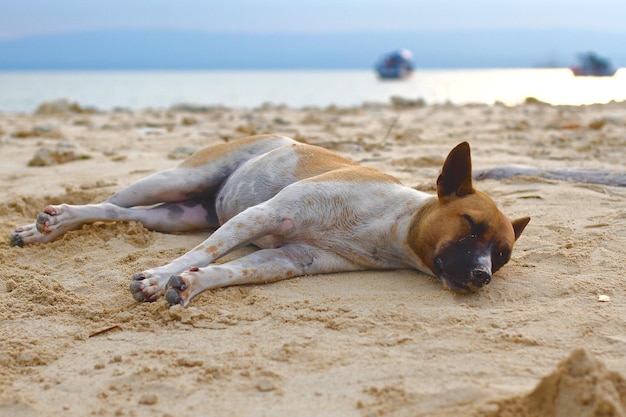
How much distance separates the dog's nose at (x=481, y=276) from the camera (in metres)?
3.83

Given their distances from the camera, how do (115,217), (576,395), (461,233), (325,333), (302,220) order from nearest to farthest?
(576,395), (325,333), (461,233), (302,220), (115,217)

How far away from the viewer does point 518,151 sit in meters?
9.05

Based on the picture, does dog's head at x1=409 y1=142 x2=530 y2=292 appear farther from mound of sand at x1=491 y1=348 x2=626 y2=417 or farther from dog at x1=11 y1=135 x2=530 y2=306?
mound of sand at x1=491 y1=348 x2=626 y2=417

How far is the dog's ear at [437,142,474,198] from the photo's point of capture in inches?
169

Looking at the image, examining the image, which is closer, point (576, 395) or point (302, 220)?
point (576, 395)

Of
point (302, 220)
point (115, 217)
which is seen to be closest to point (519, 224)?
point (302, 220)

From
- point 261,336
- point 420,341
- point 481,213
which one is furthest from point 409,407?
point 481,213

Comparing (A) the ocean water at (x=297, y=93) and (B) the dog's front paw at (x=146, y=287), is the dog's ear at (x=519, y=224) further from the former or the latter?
(A) the ocean water at (x=297, y=93)

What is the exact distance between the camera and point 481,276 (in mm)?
3838

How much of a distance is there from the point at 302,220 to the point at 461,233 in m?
1.04

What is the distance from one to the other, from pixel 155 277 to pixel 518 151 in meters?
6.31

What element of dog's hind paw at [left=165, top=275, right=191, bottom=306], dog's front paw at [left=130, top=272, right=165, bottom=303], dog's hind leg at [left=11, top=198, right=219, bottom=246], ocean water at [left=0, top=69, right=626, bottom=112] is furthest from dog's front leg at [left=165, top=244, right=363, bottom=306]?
ocean water at [left=0, top=69, right=626, bottom=112]

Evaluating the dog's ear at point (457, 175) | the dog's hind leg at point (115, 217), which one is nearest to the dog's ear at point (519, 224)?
the dog's ear at point (457, 175)

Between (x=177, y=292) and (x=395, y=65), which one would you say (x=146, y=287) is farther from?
(x=395, y=65)
